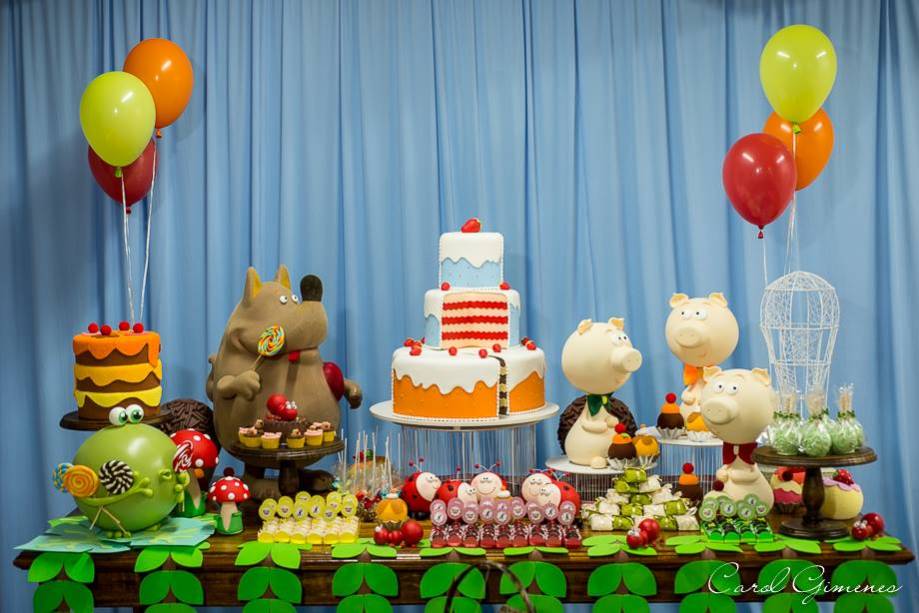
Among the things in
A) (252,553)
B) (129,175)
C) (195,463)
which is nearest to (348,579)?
(252,553)

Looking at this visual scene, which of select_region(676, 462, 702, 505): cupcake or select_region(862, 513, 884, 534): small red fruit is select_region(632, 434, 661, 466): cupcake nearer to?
select_region(676, 462, 702, 505): cupcake

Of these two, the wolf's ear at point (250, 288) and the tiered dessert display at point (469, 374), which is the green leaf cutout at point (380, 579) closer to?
the tiered dessert display at point (469, 374)

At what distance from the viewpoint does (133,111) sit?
3828mm

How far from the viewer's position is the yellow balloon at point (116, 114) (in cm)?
379

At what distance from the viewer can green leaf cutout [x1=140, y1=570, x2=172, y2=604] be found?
3.33 meters

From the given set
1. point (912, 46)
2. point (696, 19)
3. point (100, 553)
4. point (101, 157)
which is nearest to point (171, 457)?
point (100, 553)

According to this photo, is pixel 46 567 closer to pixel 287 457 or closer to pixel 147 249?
pixel 287 457

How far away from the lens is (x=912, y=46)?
445 centimetres

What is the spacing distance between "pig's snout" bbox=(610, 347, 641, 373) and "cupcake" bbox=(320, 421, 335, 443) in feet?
3.40

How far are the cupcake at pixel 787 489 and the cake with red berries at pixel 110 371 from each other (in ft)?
7.31

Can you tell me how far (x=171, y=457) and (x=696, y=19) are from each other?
2774 mm

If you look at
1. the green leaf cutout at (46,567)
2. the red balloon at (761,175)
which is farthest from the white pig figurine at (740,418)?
the green leaf cutout at (46,567)

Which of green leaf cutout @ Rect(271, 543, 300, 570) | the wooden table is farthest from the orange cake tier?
green leaf cutout @ Rect(271, 543, 300, 570)

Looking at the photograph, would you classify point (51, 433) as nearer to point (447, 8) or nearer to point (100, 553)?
point (100, 553)
